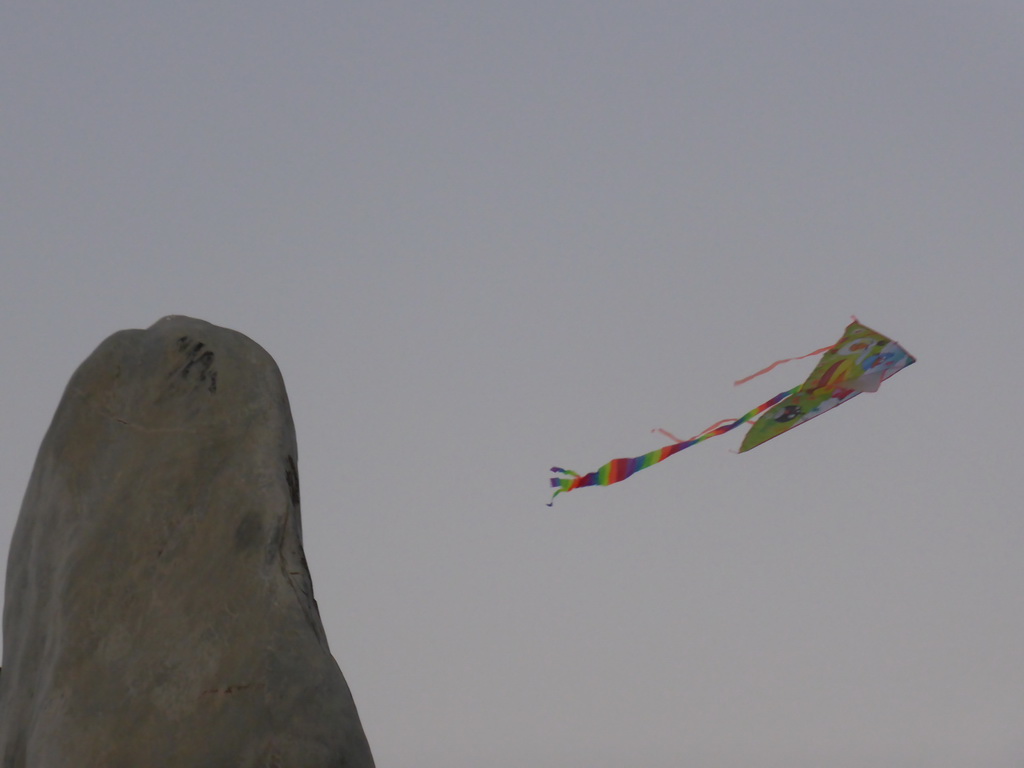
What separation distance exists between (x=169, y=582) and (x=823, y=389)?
19.3 feet

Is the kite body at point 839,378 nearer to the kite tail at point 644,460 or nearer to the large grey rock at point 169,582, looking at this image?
the kite tail at point 644,460

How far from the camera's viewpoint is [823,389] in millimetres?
9234

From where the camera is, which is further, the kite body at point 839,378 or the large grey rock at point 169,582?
the kite body at point 839,378

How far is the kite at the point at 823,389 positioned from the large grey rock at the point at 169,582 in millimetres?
4297

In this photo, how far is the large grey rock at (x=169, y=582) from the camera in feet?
13.6

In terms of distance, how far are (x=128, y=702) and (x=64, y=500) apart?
955 millimetres

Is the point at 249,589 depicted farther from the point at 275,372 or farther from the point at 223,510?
the point at 275,372

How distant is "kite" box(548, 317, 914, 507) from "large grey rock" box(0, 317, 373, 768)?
430cm

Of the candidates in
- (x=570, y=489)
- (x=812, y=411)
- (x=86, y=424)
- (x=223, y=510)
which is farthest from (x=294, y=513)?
(x=812, y=411)

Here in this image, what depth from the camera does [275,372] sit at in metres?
4.87

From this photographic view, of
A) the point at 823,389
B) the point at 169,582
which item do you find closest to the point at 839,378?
the point at 823,389

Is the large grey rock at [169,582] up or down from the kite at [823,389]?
down

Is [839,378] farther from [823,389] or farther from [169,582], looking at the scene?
[169,582]

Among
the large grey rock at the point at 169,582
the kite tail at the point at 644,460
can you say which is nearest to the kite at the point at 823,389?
the kite tail at the point at 644,460
